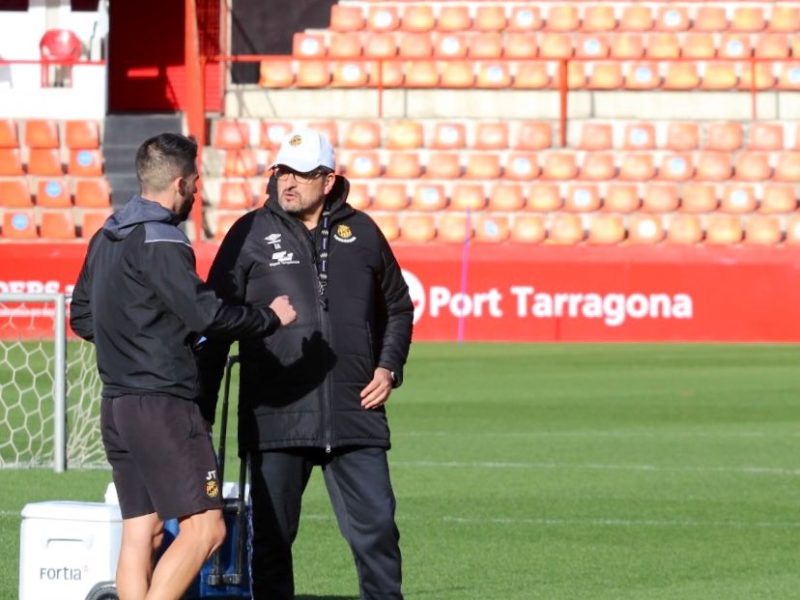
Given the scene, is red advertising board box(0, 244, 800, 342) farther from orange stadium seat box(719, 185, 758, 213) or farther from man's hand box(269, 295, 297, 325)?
man's hand box(269, 295, 297, 325)

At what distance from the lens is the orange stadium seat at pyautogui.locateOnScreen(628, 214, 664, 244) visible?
24.8 m

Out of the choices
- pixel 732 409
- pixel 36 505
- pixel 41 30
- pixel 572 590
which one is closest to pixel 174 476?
pixel 36 505

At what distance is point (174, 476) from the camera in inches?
244

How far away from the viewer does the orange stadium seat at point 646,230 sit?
2477cm

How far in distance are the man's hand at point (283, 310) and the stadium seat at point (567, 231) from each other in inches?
729

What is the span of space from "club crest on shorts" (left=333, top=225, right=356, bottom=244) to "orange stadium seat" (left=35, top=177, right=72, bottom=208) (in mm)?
19155

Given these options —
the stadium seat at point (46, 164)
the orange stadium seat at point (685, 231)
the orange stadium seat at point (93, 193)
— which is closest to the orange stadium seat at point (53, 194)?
the orange stadium seat at point (93, 193)

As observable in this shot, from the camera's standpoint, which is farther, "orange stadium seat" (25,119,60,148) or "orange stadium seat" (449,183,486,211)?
→ "orange stadium seat" (25,119,60,148)

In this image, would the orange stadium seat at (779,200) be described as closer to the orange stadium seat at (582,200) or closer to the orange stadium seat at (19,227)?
the orange stadium seat at (582,200)

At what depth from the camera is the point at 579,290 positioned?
21938 mm

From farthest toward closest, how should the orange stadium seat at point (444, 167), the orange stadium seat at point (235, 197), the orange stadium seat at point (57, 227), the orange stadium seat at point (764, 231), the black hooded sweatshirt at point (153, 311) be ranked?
the orange stadium seat at point (444, 167), the orange stadium seat at point (235, 197), the orange stadium seat at point (57, 227), the orange stadium seat at point (764, 231), the black hooded sweatshirt at point (153, 311)

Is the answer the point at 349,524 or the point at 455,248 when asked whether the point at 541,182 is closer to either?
the point at 455,248

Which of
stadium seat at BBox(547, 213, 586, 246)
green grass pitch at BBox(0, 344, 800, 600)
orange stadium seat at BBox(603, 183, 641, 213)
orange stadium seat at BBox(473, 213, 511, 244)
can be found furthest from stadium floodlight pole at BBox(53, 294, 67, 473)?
orange stadium seat at BBox(603, 183, 641, 213)

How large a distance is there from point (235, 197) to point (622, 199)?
5162mm
